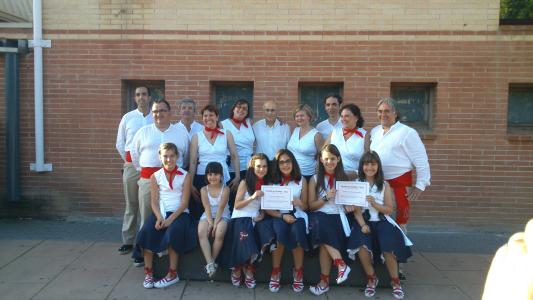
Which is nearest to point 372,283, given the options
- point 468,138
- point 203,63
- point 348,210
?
point 348,210

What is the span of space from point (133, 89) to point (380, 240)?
459cm

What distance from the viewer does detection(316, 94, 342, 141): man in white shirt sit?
5.05 meters

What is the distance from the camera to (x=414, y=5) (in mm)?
6449

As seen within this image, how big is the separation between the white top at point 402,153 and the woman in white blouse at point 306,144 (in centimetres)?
71

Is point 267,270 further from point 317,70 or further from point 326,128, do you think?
point 317,70

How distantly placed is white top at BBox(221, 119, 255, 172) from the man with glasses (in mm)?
579

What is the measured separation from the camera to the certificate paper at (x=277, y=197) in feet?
14.1

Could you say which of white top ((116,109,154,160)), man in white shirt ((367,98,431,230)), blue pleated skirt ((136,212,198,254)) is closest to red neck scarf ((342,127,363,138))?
man in white shirt ((367,98,431,230))

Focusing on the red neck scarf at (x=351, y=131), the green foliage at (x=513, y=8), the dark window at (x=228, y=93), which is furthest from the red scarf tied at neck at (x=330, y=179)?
the green foliage at (x=513, y=8)

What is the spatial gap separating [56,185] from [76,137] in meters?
0.83

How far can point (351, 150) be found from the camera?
4.62 meters

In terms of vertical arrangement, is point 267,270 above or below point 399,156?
below

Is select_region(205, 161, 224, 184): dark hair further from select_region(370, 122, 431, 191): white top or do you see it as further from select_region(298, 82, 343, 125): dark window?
select_region(298, 82, 343, 125): dark window

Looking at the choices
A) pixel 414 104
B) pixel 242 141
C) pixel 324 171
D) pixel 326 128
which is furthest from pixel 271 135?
pixel 414 104
